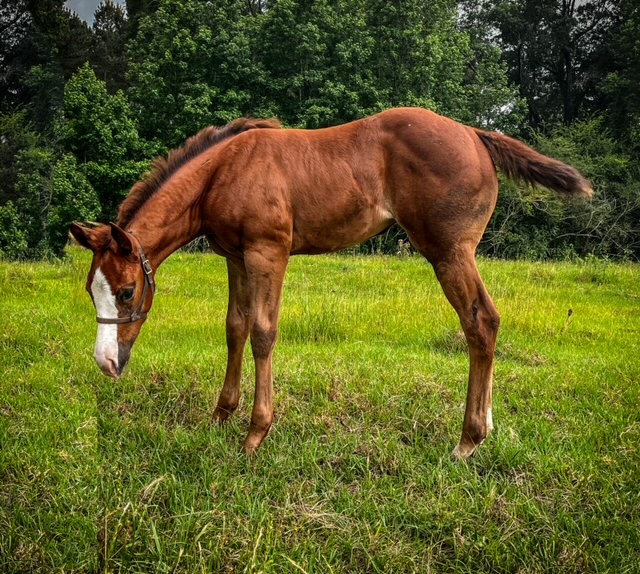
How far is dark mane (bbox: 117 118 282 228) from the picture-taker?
3.64 metres

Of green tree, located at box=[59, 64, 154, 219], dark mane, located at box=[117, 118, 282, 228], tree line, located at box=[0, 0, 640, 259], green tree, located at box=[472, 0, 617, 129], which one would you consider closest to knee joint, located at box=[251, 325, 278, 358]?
dark mane, located at box=[117, 118, 282, 228]

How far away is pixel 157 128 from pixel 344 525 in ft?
64.2

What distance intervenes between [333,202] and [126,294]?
1.40 meters

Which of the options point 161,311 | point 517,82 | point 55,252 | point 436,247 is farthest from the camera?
point 517,82

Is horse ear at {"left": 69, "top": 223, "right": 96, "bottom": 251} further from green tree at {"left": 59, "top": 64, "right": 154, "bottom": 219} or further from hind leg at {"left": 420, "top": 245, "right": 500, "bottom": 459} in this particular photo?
green tree at {"left": 59, "top": 64, "right": 154, "bottom": 219}

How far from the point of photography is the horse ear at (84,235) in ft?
10.5

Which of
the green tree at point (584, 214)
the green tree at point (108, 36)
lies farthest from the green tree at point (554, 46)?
the green tree at point (108, 36)

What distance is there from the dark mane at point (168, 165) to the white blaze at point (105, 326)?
0.48 meters

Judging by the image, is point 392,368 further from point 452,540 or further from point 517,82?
point 517,82

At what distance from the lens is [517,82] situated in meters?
32.9

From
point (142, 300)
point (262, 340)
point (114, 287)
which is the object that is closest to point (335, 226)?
point (262, 340)

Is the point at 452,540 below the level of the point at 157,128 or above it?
below

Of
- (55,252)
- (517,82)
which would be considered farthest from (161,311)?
(517,82)

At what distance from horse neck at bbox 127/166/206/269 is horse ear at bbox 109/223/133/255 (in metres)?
0.22
